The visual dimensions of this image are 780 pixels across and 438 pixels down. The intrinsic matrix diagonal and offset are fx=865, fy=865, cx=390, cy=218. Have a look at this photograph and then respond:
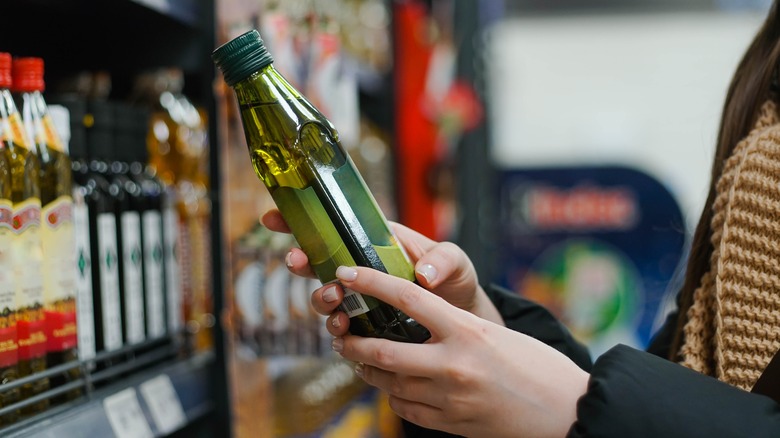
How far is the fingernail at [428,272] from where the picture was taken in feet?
2.93

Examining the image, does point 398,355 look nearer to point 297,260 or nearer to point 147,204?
point 297,260

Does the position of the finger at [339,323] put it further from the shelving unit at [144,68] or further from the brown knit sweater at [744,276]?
the brown knit sweater at [744,276]

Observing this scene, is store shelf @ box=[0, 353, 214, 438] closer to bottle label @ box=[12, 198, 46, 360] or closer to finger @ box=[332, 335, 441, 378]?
bottle label @ box=[12, 198, 46, 360]

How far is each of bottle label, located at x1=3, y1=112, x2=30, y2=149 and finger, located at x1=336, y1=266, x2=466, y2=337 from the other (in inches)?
17.0

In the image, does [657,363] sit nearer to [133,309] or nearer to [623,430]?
[623,430]

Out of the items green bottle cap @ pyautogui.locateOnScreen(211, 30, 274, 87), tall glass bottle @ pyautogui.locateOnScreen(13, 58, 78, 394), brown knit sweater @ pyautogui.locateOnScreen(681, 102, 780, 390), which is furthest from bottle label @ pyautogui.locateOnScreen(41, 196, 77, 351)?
brown knit sweater @ pyautogui.locateOnScreen(681, 102, 780, 390)

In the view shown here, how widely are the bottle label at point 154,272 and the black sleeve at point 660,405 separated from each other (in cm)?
71

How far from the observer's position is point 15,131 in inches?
37.7

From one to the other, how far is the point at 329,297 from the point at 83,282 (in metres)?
0.43

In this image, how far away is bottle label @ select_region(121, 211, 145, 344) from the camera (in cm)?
121

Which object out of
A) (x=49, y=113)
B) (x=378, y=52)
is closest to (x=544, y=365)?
(x=49, y=113)

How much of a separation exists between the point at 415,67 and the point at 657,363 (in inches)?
85.0

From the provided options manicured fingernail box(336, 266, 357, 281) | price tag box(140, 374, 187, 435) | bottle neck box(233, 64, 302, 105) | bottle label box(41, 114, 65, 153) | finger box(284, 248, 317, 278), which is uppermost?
bottle neck box(233, 64, 302, 105)

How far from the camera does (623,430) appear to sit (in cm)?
80
